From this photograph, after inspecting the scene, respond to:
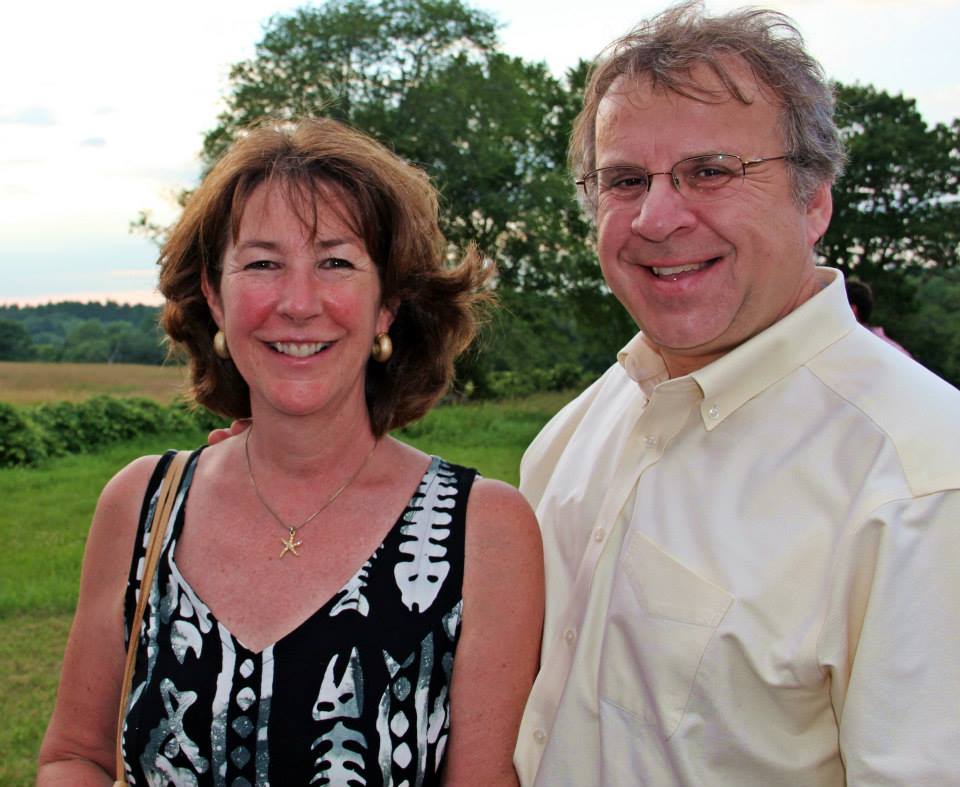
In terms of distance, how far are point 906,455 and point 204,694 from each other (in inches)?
65.8

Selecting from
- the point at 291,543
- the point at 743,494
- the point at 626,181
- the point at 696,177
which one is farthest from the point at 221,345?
the point at 743,494

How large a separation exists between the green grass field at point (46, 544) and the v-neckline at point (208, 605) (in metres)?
3.42

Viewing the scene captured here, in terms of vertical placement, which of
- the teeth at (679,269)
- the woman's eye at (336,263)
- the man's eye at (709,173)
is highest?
the man's eye at (709,173)

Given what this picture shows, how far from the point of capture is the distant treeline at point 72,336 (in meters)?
22.1

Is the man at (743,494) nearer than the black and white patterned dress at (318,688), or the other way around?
the man at (743,494)

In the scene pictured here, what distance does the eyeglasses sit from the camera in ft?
7.52

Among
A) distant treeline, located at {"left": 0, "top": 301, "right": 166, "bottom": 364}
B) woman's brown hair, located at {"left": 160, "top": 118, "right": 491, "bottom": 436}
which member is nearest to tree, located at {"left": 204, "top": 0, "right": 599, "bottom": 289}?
distant treeline, located at {"left": 0, "top": 301, "right": 166, "bottom": 364}

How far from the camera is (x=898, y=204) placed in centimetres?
3031

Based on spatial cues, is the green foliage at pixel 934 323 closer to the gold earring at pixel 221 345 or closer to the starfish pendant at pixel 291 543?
the gold earring at pixel 221 345

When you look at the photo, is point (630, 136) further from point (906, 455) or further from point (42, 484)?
point (42, 484)

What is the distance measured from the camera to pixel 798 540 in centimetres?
201

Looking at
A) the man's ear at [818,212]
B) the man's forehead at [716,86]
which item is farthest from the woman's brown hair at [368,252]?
the man's ear at [818,212]

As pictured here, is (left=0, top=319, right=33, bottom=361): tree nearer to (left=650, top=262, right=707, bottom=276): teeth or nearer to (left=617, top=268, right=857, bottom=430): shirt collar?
(left=650, top=262, right=707, bottom=276): teeth

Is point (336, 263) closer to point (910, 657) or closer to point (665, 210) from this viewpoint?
point (665, 210)
